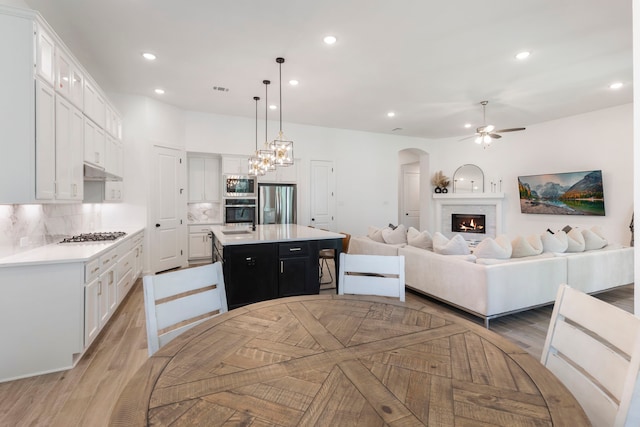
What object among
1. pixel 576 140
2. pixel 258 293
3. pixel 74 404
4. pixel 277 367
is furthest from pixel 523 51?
pixel 74 404

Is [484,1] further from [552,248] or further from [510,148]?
[510,148]

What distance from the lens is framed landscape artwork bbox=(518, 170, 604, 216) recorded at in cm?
580

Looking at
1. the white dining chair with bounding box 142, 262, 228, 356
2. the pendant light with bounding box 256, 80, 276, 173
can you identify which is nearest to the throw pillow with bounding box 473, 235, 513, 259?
the pendant light with bounding box 256, 80, 276, 173

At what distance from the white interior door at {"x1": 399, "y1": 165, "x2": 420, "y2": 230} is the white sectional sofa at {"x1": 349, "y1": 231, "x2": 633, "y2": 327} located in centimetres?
578

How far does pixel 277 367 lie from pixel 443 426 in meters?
0.48

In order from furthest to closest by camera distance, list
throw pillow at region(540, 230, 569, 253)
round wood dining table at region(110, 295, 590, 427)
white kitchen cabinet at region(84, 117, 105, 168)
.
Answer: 1. throw pillow at region(540, 230, 569, 253)
2. white kitchen cabinet at region(84, 117, 105, 168)
3. round wood dining table at region(110, 295, 590, 427)

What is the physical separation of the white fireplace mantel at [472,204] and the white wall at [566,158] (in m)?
0.19

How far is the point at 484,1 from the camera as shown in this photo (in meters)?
2.72

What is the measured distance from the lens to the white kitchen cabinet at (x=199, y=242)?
604 cm

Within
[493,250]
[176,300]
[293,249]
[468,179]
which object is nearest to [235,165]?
[293,249]

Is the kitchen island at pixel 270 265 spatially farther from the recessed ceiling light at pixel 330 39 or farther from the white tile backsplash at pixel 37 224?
the recessed ceiling light at pixel 330 39

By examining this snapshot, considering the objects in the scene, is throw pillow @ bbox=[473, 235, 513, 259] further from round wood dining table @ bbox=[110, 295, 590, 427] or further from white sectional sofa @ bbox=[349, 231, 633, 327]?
round wood dining table @ bbox=[110, 295, 590, 427]

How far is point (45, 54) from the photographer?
93.5 inches

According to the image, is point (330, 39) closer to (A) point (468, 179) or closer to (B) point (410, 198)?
(A) point (468, 179)
